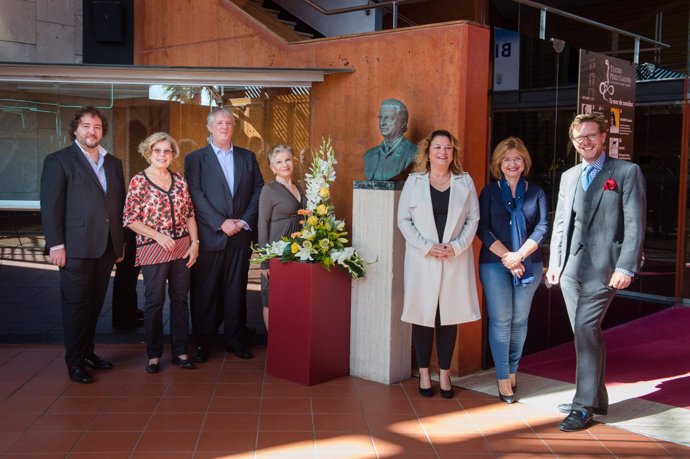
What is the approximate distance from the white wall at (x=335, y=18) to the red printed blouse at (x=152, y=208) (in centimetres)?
495

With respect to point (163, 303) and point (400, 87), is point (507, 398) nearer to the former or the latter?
Answer: point (400, 87)

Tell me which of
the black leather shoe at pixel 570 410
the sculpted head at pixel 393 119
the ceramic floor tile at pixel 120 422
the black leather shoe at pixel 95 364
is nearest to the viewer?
the ceramic floor tile at pixel 120 422

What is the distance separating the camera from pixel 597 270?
12.9 ft

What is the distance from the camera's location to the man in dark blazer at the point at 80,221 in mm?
4762

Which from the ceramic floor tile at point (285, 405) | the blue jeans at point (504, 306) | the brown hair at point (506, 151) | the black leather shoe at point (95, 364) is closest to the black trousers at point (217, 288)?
the black leather shoe at point (95, 364)

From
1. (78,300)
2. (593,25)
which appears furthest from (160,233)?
(593,25)

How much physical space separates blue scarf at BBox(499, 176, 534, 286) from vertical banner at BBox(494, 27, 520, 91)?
2.99 feet

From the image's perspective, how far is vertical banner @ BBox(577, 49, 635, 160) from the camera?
17.9 ft

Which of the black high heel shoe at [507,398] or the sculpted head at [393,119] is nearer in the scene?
the black high heel shoe at [507,398]

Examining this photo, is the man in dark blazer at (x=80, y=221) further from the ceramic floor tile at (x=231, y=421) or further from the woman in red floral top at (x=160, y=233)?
the ceramic floor tile at (x=231, y=421)

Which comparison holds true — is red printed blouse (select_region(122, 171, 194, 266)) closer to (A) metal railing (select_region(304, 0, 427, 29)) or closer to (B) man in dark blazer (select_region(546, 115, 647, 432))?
(A) metal railing (select_region(304, 0, 427, 29))

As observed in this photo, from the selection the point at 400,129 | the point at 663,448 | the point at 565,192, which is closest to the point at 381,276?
the point at 400,129

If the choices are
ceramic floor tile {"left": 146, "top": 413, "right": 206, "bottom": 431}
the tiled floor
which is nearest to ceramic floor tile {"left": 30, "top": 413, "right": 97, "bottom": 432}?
the tiled floor

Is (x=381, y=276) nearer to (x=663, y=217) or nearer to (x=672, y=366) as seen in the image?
(x=672, y=366)
